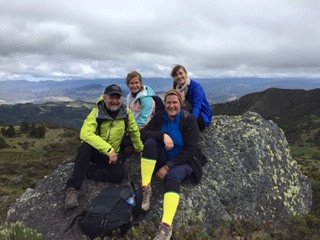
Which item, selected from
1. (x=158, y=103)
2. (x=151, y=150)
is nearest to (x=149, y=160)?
(x=151, y=150)

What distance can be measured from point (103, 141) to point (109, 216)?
7.00 feet

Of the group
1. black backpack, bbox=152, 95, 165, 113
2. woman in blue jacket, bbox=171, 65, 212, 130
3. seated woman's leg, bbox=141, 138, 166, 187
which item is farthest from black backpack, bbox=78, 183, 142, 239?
woman in blue jacket, bbox=171, 65, 212, 130

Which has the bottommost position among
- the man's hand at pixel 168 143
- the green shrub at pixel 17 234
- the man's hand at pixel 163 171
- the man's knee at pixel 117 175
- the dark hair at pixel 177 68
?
the green shrub at pixel 17 234

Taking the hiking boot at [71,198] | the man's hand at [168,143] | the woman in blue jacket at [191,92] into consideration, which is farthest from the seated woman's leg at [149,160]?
the woman in blue jacket at [191,92]

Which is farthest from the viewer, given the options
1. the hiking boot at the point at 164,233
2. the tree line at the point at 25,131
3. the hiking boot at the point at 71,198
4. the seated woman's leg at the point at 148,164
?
the tree line at the point at 25,131

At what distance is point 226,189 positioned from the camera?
38.3 ft

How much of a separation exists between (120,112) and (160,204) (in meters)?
2.70

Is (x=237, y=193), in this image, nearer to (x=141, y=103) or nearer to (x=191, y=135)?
(x=191, y=135)

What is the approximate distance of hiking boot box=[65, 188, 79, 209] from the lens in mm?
10109

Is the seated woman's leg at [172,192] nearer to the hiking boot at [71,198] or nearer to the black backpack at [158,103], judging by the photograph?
the hiking boot at [71,198]

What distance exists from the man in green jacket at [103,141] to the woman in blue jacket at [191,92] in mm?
2161

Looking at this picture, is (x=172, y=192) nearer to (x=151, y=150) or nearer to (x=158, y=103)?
(x=151, y=150)

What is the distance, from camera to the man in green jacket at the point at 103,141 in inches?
400

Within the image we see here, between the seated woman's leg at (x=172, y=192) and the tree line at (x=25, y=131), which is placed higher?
the seated woman's leg at (x=172, y=192)
